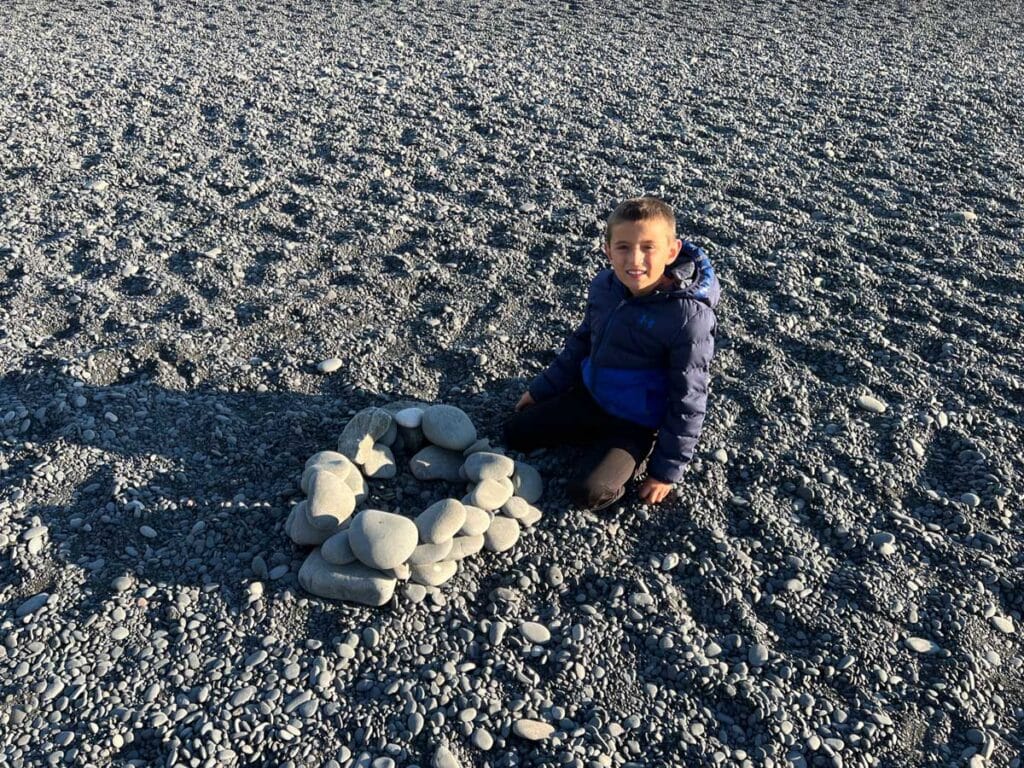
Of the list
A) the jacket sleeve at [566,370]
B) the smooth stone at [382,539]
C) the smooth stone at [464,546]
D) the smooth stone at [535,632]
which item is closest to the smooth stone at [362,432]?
the smooth stone at [382,539]

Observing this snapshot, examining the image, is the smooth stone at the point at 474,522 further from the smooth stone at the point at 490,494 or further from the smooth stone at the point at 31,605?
the smooth stone at the point at 31,605

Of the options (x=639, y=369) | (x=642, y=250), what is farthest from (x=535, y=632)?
(x=642, y=250)

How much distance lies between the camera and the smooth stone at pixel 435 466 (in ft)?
12.1

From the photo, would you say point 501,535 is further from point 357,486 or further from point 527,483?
point 357,486

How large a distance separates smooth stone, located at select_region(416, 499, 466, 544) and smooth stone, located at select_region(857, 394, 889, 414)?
208 centimetres

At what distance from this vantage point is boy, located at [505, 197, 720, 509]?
136 inches

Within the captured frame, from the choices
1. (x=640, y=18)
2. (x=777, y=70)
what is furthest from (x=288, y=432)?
(x=640, y=18)

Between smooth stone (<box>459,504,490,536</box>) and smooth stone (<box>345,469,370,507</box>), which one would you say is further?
smooth stone (<box>345,469,370,507</box>)

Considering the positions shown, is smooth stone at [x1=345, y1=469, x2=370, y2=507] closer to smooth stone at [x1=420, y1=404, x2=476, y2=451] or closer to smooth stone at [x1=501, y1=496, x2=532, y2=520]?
smooth stone at [x1=420, y1=404, x2=476, y2=451]

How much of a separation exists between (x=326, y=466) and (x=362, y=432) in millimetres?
258

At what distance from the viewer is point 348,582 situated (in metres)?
3.14

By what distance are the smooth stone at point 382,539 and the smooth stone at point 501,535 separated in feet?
1.01

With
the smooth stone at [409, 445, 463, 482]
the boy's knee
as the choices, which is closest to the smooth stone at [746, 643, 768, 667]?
the boy's knee

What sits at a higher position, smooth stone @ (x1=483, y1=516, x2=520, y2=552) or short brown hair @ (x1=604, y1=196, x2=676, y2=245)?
short brown hair @ (x1=604, y1=196, x2=676, y2=245)
